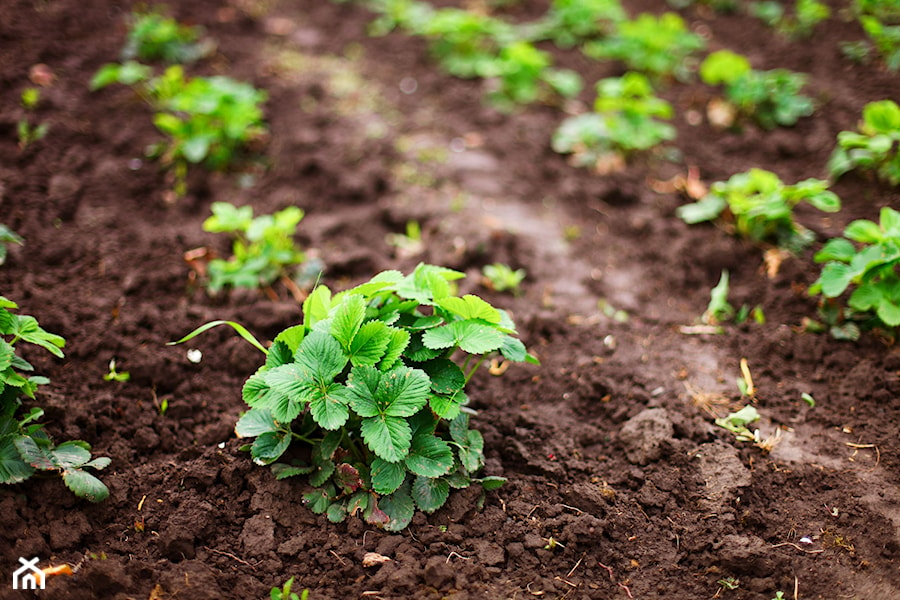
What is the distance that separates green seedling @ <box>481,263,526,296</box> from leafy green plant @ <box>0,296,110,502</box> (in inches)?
70.7

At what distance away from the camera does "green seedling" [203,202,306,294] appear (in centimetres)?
298

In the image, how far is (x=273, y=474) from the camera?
2209 mm

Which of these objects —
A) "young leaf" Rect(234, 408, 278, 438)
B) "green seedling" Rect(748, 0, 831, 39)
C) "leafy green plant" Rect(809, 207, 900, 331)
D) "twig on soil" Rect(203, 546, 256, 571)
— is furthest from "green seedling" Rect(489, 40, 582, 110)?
"twig on soil" Rect(203, 546, 256, 571)

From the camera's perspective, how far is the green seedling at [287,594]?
6.25 ft

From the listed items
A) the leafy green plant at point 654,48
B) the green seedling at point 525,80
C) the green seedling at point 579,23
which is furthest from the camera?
the green seedling at point 579,23

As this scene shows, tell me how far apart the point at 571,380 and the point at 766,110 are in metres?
2.52

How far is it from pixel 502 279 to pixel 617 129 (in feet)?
4.67

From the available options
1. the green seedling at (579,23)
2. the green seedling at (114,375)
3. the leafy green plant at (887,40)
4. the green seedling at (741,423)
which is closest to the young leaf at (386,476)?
the green seedling at (114,375)

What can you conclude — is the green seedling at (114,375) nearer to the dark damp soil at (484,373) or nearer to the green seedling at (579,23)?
the dark damp soil at (484,373)

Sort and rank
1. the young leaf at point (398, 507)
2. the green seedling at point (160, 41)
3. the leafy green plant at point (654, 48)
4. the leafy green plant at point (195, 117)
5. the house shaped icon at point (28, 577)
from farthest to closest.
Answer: the leafy green plant at point (654, 48) < the green seedling at point (160, 41) < the leafy green plant at point (195, 117) < the young leaf at point (398, 507) < the house shaped icon at point (28, 577)

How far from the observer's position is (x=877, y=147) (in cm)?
302

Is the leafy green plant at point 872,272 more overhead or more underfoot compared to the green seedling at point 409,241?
more overhead

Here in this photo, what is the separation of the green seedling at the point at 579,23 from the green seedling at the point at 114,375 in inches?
155

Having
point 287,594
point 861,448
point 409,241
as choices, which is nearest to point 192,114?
point 409,241
